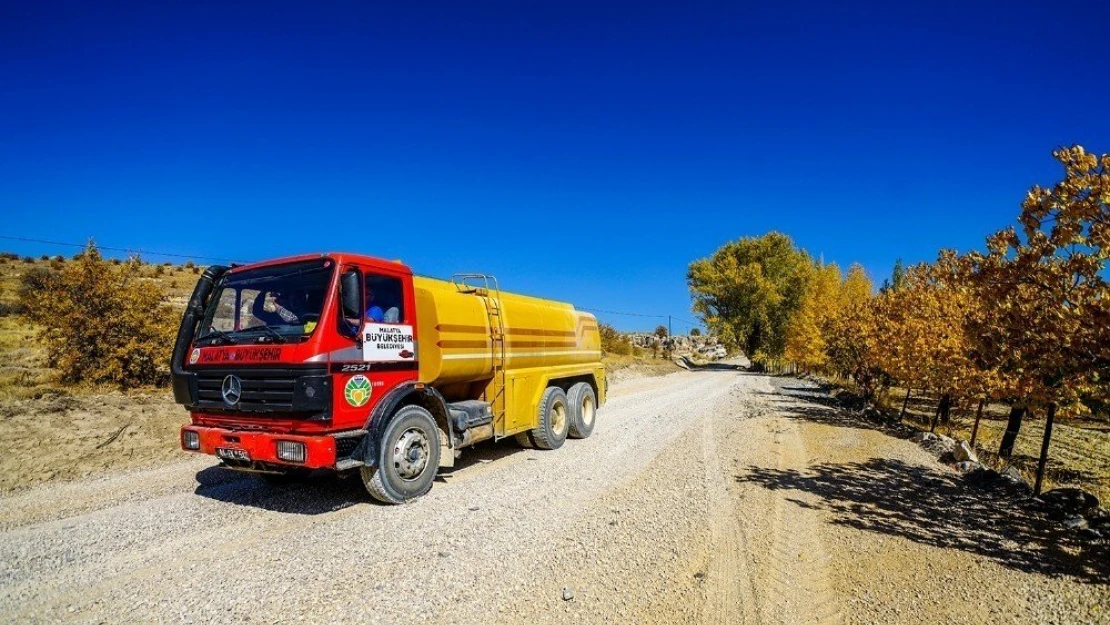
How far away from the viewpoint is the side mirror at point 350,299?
634 centimetres

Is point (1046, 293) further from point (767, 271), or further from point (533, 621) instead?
point (767, 271)

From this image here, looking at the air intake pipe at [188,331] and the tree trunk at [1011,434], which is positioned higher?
the air intake pipe at [188,331]

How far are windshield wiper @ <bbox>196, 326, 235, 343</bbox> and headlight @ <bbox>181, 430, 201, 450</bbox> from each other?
1.13m

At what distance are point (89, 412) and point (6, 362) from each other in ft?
28.7

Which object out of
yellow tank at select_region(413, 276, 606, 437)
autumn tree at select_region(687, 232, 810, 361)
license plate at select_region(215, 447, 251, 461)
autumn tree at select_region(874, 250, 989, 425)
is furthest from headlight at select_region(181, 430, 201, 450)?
autumn tree at select_region(687, 232, 810, 361)

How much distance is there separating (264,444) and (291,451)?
15.7 inches

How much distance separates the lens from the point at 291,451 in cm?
602

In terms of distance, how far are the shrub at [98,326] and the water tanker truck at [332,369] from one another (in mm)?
9294

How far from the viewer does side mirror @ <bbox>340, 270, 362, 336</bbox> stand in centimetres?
634

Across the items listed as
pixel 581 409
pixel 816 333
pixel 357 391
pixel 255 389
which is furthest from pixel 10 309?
pixel 816 333

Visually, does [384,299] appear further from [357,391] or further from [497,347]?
[497,347]

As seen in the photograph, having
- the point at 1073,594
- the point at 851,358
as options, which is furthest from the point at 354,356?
the point at 851,358

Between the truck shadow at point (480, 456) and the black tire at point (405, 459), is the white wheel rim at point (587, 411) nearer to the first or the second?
the truck shadow at point (480, 456)

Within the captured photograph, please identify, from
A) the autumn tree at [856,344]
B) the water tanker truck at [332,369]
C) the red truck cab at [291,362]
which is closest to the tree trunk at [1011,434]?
the autumn tree at [856,344]
